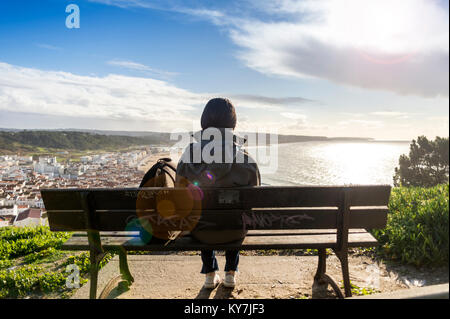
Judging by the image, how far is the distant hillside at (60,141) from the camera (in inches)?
796

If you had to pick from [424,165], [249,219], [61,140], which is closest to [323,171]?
[424,165]

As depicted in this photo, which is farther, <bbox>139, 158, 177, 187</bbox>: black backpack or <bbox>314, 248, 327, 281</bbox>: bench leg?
<bbox>314, 248, 327, 281</bbox>: bench leg

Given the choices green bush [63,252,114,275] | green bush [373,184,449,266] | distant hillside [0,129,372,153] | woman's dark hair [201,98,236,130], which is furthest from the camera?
distant hillside [0,129,372,153]

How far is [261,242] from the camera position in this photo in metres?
2.80

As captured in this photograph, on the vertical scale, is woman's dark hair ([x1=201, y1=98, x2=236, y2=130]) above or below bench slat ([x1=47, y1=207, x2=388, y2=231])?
above

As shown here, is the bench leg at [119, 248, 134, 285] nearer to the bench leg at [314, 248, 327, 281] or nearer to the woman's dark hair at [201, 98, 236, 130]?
the woman's dark hair at [201, 98, 236, 130]

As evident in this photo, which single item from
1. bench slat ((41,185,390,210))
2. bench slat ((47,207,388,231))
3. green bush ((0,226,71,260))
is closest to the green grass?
green bush ((0,226,71,260))

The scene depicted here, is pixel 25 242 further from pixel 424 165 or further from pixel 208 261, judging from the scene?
pixel 424 165

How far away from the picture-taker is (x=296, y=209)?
8.90 feet

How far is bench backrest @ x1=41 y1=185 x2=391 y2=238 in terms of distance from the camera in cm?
260

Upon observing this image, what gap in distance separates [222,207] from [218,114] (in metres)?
0.91

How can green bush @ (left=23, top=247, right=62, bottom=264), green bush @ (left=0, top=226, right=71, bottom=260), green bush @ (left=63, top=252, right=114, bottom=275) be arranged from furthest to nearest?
green bush @ (left=0, top=226, right=71, bottom=260) → green bush @ (left=23, top=247, right=62, bottom=264) → green bush @ (left=63, top=252, right=114, bottom=275)
